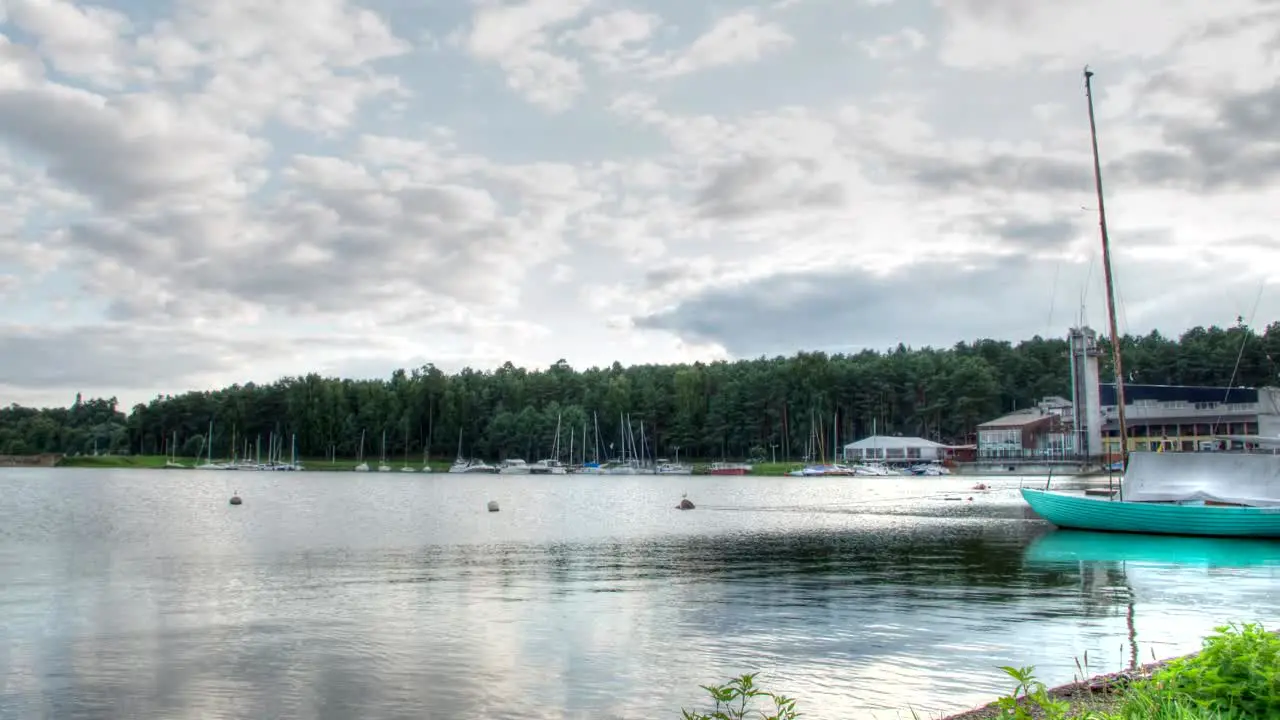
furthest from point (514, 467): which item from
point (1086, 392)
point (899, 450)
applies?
point (1086, 392)

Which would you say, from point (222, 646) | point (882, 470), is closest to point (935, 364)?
point (882, 470)

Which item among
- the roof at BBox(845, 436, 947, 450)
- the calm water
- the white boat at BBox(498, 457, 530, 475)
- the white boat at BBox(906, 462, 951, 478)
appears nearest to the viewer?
the calm water

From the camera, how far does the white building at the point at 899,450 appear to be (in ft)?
543

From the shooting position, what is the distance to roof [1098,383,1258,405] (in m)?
157

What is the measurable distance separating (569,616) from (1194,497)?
99.5 feet

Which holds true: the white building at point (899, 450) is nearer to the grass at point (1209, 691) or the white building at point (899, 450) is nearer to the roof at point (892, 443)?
the roof at point (892, 443)

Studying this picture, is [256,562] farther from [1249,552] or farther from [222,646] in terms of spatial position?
[1249,552]

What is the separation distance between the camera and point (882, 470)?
15425 centimetres

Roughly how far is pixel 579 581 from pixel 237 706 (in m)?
15.0

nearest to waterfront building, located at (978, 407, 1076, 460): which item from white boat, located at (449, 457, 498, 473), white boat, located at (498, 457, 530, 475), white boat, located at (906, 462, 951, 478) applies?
white boat, located at (906, 462, 951, 478)

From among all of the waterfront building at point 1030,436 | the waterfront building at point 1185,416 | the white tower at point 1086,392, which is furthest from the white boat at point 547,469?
the waterfront building at point 1185,416

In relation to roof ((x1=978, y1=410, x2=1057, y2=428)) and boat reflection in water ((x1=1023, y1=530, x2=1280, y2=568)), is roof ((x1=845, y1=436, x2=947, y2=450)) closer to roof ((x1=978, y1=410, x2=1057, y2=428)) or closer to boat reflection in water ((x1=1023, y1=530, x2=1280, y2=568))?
roof ((x1=978, y1=410, x2=1057, y2=428))

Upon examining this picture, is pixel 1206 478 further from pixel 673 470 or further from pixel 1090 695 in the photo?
pixel 673 470

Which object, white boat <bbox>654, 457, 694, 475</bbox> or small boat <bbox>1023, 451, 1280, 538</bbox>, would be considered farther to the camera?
white boat <bbox>654, 457, 694, 475</bbox>
